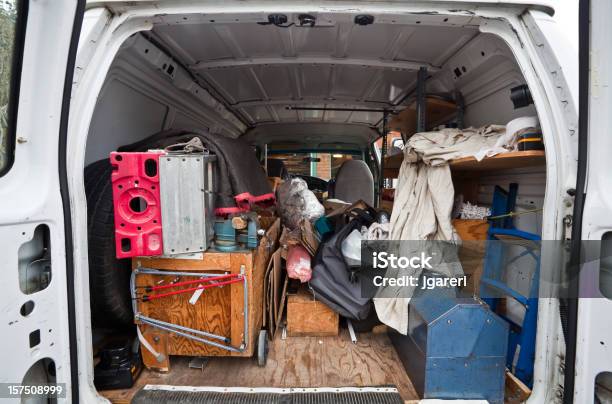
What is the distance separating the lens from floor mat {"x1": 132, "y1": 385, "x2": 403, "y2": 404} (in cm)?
144

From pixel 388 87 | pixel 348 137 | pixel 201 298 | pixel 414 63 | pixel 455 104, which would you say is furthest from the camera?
pixel 348 137

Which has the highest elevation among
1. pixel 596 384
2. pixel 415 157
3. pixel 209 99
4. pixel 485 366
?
pixel 209 99

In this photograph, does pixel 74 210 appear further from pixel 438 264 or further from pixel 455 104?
pixel 455 104

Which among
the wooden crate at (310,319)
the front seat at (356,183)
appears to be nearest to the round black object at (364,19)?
the wooden crate at (310,319)

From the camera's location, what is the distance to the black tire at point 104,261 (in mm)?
1584

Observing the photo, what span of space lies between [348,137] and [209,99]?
7.81ft

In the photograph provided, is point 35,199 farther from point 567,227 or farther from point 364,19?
point 567,227

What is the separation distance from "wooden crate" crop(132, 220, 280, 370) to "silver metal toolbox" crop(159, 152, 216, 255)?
12cm

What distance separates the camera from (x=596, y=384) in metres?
1.12

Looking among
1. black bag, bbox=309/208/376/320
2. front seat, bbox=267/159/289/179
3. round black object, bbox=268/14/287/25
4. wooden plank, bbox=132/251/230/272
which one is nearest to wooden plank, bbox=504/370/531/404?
black bag, bbox=309/208/376/320

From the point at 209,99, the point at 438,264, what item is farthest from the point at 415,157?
the point at 209,99

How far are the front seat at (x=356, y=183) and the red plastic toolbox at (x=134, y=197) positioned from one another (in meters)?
3.28

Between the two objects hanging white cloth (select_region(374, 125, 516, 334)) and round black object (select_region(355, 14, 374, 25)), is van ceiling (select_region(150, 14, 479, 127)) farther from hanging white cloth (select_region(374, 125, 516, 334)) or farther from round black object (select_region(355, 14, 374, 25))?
hanging white cloth (select_region(374, 125, 516, 334))

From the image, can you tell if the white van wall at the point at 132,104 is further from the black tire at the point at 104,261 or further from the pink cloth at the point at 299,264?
the pink cloth at the point at 299,264
